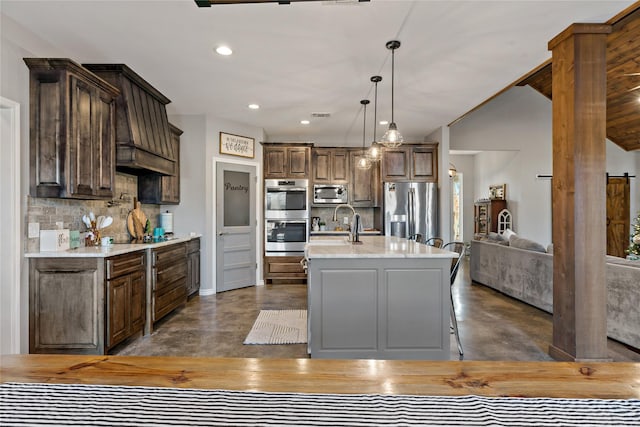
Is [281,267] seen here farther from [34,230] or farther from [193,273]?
[34,230]

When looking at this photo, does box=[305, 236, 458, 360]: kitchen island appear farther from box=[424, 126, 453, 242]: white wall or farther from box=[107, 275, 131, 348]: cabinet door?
box=[424, 126, 453, 242]: white wall

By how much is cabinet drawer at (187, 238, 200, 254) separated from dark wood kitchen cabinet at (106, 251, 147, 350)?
1.24 meters

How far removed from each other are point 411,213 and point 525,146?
10.2 ft

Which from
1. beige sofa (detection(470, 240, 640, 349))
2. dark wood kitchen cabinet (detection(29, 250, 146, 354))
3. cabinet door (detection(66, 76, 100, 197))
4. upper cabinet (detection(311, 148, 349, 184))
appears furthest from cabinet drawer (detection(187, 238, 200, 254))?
beige sofa (detection(470, 240, 640, 349))

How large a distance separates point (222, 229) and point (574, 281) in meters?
4.48

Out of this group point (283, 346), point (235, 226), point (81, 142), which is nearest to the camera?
point (81, 142)

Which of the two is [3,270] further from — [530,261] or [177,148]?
[530,261]

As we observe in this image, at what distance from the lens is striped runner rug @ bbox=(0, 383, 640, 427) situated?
589 mm

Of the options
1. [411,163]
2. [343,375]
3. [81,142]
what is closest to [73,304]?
[81,142]

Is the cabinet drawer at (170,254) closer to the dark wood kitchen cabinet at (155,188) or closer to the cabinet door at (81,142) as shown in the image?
the dark wood kitchen cabinet at (155,188)

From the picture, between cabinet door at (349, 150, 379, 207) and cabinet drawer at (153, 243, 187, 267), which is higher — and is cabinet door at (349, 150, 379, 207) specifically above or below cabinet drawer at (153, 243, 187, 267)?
above

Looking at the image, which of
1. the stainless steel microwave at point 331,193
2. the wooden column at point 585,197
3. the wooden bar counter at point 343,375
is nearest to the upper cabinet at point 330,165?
the stainless steel microwave at point 331,193

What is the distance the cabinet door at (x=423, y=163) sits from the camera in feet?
20.4

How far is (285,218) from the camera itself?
5.92 m
